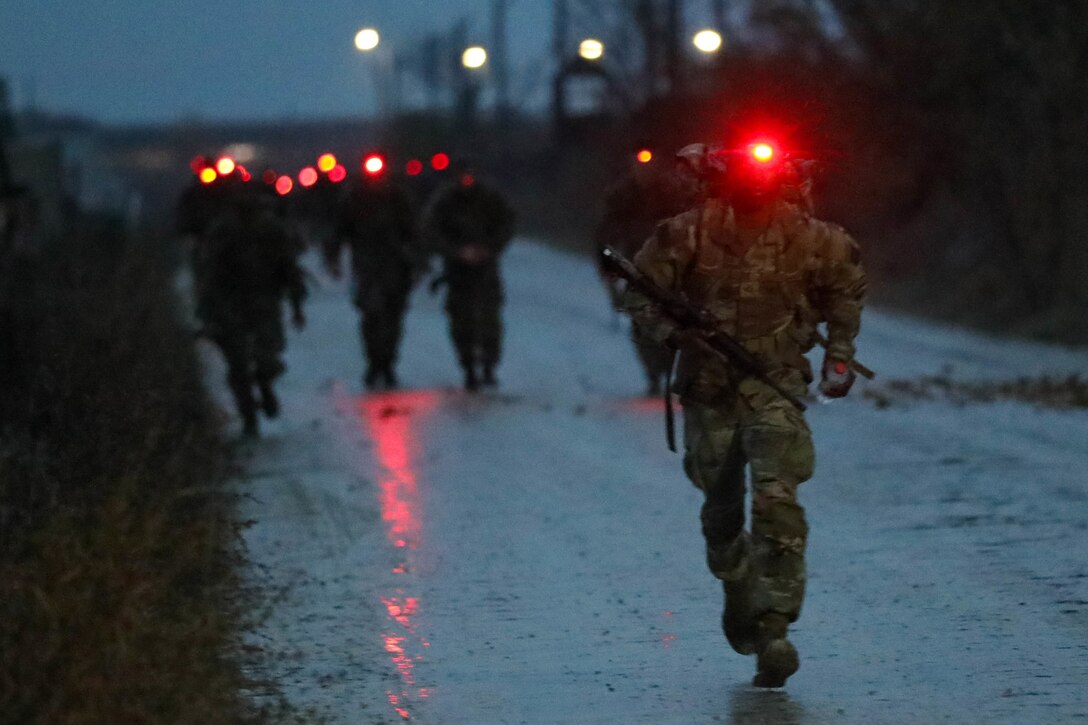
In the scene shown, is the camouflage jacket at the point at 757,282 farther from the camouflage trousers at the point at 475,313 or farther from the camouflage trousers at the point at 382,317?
the camouflage trousers at the point at 382,317

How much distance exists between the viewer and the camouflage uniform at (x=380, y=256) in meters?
17.7

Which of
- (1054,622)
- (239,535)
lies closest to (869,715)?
(1054,622)

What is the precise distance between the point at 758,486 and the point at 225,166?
1095 cm

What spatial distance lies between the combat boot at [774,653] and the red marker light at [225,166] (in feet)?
31.6

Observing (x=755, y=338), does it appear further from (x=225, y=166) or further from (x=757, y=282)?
(x=225, y=166)

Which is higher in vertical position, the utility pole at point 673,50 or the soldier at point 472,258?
the utility pole at point 673,50

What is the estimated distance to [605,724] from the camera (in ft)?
20.8

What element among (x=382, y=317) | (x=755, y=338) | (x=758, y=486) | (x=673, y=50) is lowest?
(x=382, y=317)

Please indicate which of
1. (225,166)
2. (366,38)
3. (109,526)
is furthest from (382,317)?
(366,38)

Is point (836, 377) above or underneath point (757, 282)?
underneath

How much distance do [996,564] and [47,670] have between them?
14.4ft

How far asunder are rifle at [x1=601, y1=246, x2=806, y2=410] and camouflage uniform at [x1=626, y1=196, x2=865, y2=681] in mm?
45

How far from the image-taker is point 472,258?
1717 cm

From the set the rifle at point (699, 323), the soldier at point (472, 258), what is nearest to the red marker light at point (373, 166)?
the soldier at point (472, 258)
